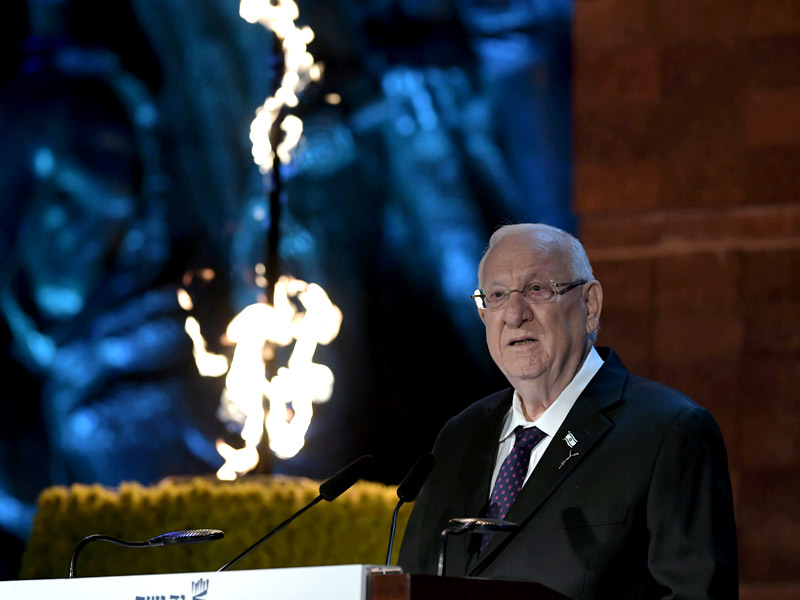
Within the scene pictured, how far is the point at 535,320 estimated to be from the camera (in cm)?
272

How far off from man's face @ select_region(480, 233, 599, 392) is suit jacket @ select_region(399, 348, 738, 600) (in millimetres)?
135

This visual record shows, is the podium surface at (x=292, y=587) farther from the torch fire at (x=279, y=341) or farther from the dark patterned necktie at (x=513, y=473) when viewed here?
the torch fire at (x=279, y=341)

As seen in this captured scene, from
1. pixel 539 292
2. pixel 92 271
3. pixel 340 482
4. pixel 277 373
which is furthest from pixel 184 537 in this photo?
pixel 92 271

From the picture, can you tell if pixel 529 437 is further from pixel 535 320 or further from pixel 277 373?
pixel 277 373

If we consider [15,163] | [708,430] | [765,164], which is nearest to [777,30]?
[765,164]

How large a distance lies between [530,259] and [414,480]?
0.77m

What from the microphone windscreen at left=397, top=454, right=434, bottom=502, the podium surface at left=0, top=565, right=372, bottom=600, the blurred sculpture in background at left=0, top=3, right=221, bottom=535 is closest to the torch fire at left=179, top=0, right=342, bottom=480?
the blurred sculpture in background at left=0, top=3, right=221, bottom=535

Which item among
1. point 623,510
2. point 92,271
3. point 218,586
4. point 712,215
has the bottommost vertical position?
point 218,586

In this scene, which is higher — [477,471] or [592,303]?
[592,303]

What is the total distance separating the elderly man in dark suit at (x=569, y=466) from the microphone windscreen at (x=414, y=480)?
0.26 metres

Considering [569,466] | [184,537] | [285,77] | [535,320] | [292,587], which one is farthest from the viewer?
[285,77]

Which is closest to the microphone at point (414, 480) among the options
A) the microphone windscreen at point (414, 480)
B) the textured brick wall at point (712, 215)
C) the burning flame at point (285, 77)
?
the microphone windscreen at point (414, 480)

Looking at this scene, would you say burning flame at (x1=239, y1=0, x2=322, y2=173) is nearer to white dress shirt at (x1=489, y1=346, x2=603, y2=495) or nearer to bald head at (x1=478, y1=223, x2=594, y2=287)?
bald head at (x1=478, y1=223, x2=594, y2=287)

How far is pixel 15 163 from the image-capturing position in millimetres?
8992
